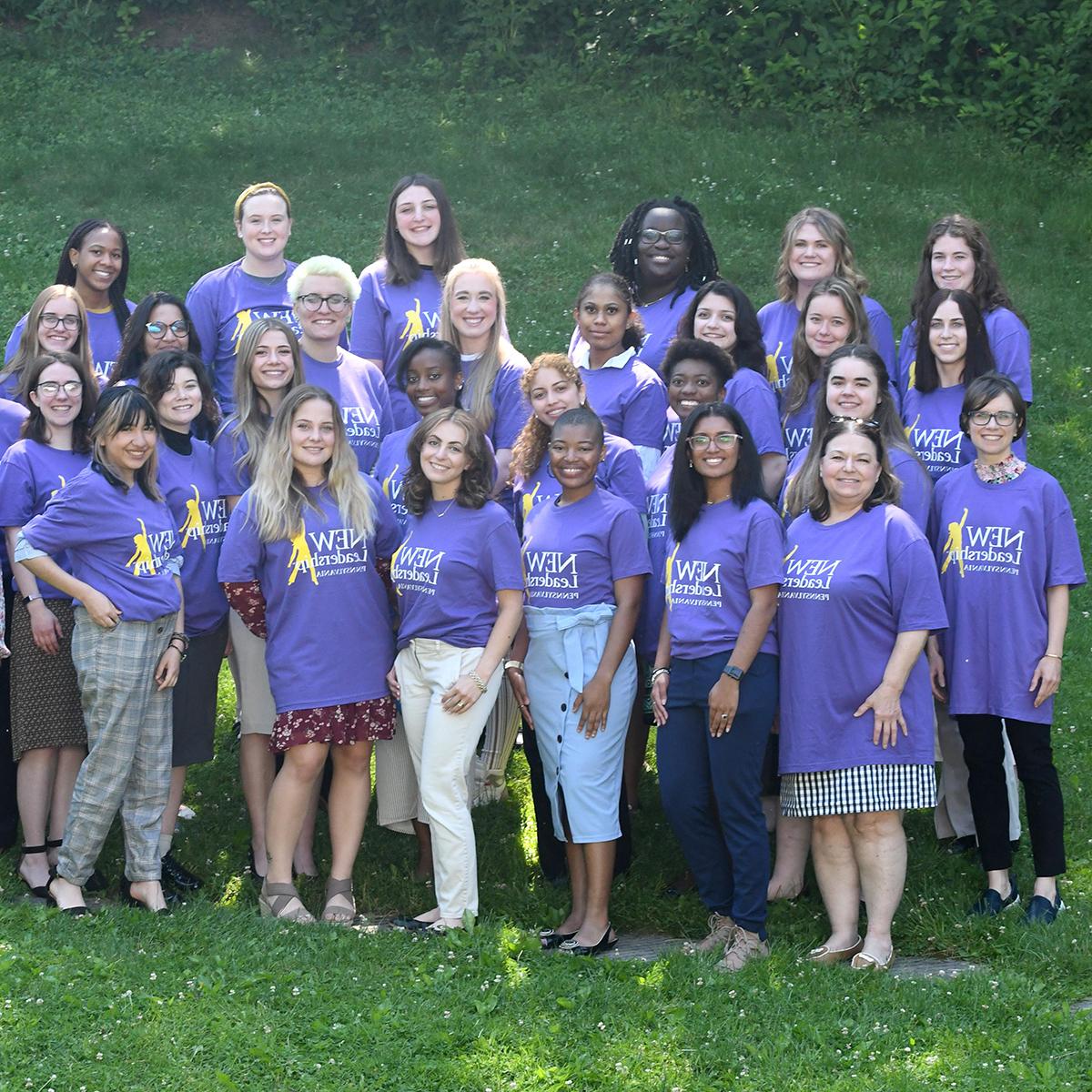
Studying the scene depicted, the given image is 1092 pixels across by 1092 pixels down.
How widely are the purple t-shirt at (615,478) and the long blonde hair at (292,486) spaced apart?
676mm

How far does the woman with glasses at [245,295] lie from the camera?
24.1 feet

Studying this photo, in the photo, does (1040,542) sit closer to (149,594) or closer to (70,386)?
(149,594)

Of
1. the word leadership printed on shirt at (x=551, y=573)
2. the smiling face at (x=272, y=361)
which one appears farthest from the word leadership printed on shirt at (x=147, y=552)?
the word leadership printed on shirt at (x=551, y=573)

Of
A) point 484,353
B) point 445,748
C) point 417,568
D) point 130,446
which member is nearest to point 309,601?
point 417,568

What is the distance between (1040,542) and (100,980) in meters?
3.76

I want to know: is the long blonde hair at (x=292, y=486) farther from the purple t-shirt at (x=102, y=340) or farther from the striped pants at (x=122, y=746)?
the purple t-shirt at (x=102, y=340)

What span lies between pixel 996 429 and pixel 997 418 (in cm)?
4

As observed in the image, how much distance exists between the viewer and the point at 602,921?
6102mm

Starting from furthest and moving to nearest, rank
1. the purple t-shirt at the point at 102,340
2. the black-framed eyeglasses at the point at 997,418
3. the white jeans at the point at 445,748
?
the purple t-shirt at the point at 102,340 < the white jeans at the point at 445,748 < the black-framed eyeglasses at the point at 997,418

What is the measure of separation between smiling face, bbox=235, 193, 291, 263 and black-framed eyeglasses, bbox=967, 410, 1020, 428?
10.8 ft

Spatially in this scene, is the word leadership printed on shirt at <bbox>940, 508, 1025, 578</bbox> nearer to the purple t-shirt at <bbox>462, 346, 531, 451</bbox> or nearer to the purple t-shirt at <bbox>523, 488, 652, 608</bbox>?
the purple t-shirt at <bbox>523, 488, 652, 608</bbox>

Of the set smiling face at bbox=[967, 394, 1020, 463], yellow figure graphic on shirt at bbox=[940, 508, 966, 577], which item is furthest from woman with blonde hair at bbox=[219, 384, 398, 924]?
smiling face at bbox=[967, 394, 1020, 463]

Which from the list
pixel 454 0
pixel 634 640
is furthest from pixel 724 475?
pixel 454 0

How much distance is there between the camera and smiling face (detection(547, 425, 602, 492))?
19.7 ft
